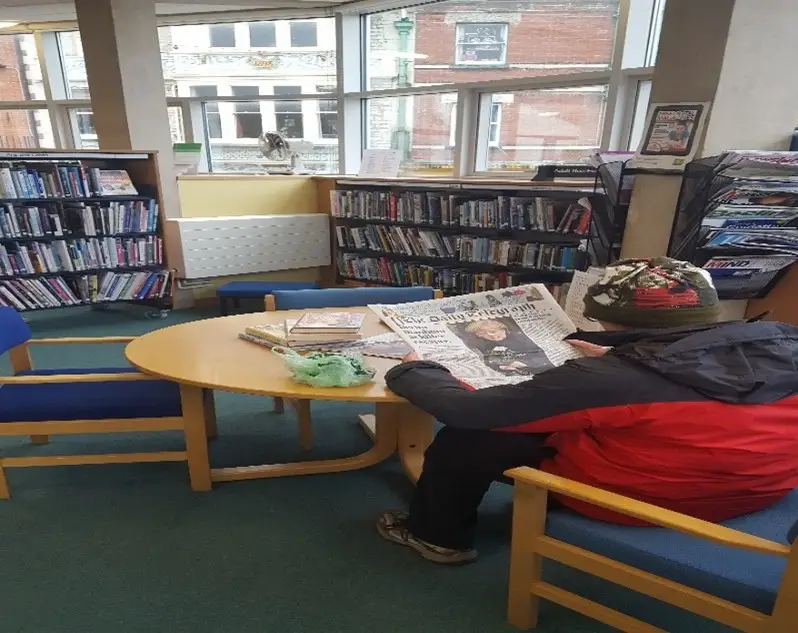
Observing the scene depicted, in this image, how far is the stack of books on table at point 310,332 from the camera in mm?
1706

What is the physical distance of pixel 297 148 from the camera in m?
5.59

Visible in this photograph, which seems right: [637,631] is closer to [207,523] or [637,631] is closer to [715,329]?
[715,329]

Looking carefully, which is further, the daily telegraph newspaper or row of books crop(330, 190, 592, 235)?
row of books crop(330, 190, 592, 235)

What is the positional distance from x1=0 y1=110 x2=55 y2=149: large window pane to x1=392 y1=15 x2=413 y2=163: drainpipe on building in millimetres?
4601

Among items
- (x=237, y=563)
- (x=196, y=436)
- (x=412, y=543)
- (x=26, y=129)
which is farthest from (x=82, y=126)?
(x=412, y=543)

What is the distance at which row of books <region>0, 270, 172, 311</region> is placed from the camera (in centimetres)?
399

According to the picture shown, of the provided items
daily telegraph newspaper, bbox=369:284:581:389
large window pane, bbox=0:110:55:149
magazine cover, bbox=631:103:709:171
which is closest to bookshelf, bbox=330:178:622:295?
magazine cover, bbox=631:103:709:171

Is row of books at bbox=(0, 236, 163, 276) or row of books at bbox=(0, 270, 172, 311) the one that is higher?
row of books at bbox=(0, 236, 163, 276)

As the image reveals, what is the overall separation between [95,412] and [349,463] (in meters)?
1.00

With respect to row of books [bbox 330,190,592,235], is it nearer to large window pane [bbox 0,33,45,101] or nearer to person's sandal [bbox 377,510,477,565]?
person's sandal [bbox 377,510,477,565]

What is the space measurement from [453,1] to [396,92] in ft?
3.05

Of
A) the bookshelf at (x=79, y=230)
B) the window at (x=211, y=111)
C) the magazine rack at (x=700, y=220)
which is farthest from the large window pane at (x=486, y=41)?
the bookshelf at (x=79, y=230)

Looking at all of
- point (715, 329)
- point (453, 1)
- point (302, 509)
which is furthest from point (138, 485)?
point (453, 1)

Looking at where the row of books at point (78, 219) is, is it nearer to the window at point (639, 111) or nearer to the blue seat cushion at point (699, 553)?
the window at point (639, 111)
